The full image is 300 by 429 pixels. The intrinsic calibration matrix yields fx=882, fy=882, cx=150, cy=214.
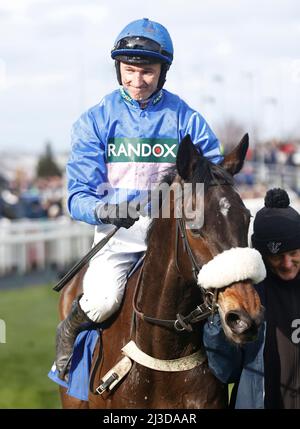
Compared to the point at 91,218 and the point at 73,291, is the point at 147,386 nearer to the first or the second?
the point at 91,218

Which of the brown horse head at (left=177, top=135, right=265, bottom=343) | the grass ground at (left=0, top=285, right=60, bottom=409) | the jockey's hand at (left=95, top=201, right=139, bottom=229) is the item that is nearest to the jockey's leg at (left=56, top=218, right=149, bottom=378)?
the jockey's hand at (left=95, top=201, right=139, bottom=229)

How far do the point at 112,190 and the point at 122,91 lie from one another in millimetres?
504

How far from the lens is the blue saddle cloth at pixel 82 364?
4.42m

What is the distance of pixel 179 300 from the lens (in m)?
3.96

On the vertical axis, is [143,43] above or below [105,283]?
above

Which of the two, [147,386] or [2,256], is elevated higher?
[147,386]

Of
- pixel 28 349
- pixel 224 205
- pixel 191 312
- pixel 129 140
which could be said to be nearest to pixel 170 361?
pixel 191 312

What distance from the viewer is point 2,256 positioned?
15.8 meters

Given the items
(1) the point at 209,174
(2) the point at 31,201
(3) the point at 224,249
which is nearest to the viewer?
(3) the point at 224,249

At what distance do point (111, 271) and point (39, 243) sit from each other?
1222 cm

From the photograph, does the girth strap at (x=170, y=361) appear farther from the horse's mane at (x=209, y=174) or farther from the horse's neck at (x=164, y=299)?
the horse's mane at (x=209, y=174)

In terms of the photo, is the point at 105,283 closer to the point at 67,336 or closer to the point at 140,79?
the point at 67,336

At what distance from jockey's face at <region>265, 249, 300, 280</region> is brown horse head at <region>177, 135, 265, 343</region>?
20.5 inches
